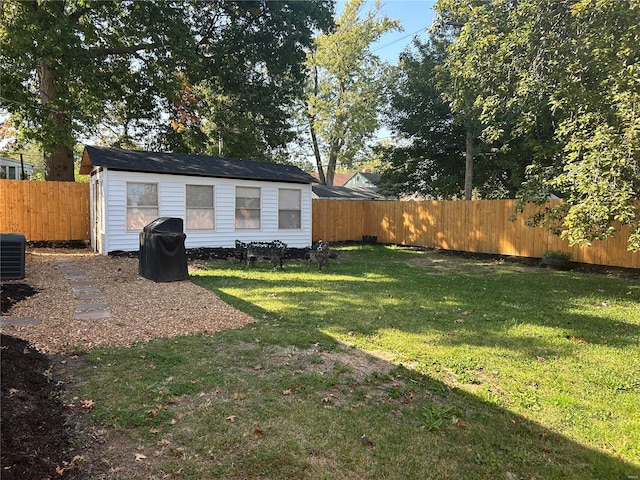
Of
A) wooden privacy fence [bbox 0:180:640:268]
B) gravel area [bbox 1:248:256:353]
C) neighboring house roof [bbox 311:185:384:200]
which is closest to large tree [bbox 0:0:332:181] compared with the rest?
wooden privacy fence [bbox 0:180:640:268]

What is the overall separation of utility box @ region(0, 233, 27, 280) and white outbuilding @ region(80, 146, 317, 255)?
3.71m

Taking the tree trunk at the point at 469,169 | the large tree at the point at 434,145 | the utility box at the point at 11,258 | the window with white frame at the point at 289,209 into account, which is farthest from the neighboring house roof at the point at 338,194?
the utility box at the point at 11,258

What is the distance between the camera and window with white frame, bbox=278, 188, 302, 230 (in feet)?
44.7

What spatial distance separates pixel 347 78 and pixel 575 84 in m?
25.3

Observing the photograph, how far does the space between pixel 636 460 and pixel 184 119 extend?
59.2ft

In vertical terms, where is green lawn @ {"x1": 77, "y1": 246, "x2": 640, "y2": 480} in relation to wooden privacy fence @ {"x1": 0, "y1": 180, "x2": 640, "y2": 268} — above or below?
below

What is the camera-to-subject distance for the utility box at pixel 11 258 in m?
7.12

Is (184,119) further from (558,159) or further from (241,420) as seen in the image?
(241,420)

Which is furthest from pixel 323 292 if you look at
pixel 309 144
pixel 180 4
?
pixel 309 144

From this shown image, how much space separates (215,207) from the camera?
12.4 meters

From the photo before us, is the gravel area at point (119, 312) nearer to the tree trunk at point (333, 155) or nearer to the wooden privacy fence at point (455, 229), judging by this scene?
the wooden privacy fence at point (455, 229)

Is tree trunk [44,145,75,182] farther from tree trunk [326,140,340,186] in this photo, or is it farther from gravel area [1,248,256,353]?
tree trunk [326,140,340,186]

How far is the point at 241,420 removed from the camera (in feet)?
9.58

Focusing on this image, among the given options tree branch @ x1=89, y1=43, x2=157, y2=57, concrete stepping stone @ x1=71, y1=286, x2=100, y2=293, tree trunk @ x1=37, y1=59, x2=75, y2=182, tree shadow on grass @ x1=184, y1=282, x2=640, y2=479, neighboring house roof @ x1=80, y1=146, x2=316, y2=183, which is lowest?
tree shadow on grass @ x1=184, y1=282, x2=640, y2=479
